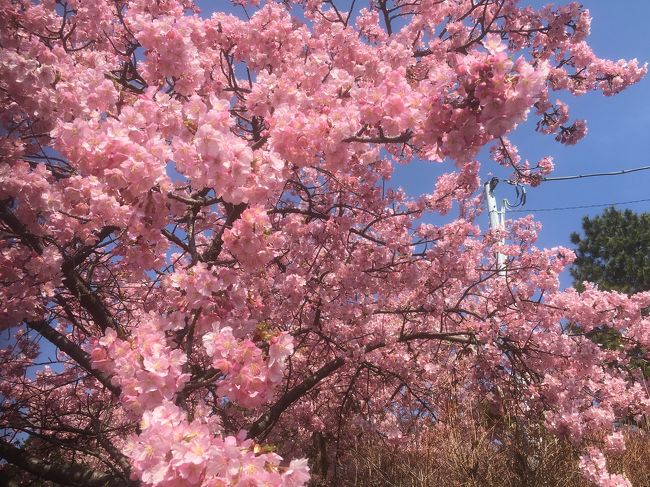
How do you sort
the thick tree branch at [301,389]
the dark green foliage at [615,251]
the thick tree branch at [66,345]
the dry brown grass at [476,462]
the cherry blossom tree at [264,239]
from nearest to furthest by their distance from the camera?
the cherry blossom tree at [264,239]
the thick tree branch at [66,345]
the dry brown grass at [476,462]
the thick tree branch at [301,389]
the dark green foliage at [615,251]

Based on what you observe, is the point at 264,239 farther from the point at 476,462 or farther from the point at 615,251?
the point at 615,251

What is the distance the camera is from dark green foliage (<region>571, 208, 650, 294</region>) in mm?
23516

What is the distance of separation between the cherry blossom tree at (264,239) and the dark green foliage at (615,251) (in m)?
18.5

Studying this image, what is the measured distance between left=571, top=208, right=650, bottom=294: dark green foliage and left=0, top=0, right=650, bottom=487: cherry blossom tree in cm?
1849

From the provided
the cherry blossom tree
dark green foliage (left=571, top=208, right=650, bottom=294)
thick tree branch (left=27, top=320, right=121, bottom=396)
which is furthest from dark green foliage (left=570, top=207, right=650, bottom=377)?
thick tree branch (left=27, top=320, right=121, bottom=396)

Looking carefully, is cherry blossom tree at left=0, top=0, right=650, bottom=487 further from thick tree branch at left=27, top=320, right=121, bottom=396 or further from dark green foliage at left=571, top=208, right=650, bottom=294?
dark green foliage at left=571, top=208, right=650, bottom=294

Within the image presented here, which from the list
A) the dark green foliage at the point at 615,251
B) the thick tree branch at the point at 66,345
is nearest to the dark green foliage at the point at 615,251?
the dark green foliage at the point at 615,251

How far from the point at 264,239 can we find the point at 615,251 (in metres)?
26.4

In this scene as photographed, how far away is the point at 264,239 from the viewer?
3.03 metres

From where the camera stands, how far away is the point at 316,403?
7.50m

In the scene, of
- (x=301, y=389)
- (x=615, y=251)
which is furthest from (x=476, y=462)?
(x=615, y=251)

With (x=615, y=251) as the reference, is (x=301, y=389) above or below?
below

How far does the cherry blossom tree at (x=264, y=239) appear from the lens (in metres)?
2.61

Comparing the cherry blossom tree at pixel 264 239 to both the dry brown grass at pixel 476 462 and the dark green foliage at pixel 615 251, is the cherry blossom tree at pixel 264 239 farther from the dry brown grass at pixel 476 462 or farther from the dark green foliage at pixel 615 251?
the dark green foliage at pixel 615 251
